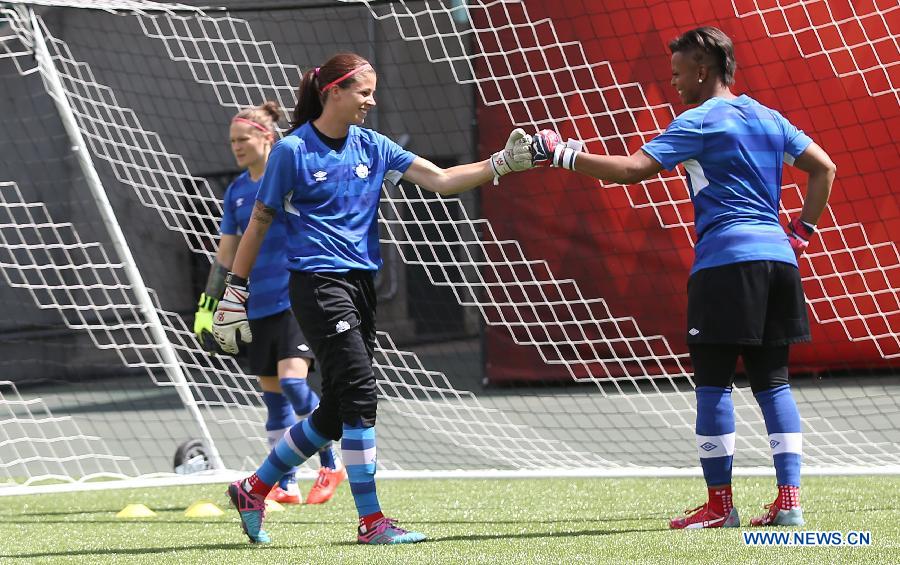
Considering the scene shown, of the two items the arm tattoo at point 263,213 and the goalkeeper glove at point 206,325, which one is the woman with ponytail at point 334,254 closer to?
the arm tattoo at point 263,213

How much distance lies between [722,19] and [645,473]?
4.03 metres

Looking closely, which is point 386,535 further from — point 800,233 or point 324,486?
point 800,233

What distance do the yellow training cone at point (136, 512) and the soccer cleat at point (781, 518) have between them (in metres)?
2.52

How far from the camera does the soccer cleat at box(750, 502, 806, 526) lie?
162 inches

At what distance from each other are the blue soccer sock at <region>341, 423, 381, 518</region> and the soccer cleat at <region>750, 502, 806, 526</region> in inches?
50.1

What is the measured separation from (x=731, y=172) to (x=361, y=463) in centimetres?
153

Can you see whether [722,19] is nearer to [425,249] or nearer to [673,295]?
[673,295]

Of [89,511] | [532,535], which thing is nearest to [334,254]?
[532,535]

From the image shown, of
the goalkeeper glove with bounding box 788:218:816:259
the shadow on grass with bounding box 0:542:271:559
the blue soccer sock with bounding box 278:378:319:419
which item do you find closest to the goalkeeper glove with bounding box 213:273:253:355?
the shadow on grass with bounding box 0:542:271:559

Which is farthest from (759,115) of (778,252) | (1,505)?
(1,505)

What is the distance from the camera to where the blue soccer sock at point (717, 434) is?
413 cm

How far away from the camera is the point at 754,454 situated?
6.38 meters

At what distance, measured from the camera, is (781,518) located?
13.6 ft

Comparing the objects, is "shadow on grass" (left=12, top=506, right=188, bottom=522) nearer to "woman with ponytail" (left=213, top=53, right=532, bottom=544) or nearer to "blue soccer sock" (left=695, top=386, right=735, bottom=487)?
"woman with ponytail" (left=213, top=53, right=532, bottom=544)
